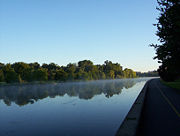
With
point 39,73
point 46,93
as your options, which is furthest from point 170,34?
point 39,73

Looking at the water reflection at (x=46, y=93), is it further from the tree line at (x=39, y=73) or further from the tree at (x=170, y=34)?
the tree line at (x=39, y=73)

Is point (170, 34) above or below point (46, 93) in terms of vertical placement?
above

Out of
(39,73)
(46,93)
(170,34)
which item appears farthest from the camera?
(39,73)

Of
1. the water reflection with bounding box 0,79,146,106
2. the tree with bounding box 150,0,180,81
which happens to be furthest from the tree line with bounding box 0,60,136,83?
the tree with bounding box 150,0,180,81

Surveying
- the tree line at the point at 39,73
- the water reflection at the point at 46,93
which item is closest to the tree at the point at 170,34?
the water reflection at the point at 46,93

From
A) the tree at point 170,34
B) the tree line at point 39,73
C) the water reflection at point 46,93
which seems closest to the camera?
the tree at point 170,34

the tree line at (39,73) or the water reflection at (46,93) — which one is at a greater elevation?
the tree line at (39,73)

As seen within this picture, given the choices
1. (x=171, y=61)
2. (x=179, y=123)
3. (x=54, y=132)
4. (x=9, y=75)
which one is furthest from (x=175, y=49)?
(x=9, y=75)

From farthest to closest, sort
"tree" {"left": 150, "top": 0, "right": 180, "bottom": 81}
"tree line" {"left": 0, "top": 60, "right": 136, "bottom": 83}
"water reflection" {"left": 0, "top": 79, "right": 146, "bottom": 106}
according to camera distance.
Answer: "tree line" {"left": 0, "top": 60, "right": 136, "bottom": 83}, "water reflection" {"left": 0, "top": 79, "right": 146, "bottom": 106}, "tree" {"left": 150, "top": 0, "right": 180, "bottom": 81}

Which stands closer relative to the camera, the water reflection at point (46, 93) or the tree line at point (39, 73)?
the water reflection at point (46, 93)

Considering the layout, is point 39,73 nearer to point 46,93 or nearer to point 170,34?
point 46,93

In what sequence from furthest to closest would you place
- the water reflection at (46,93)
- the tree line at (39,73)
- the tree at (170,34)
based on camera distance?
the tree line at (39,73)
the water reflection at (46,93)
the tree at (170,34)

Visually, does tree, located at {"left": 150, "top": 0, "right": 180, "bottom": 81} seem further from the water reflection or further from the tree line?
the tree line

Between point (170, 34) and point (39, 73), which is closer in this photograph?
point (170, 34)
